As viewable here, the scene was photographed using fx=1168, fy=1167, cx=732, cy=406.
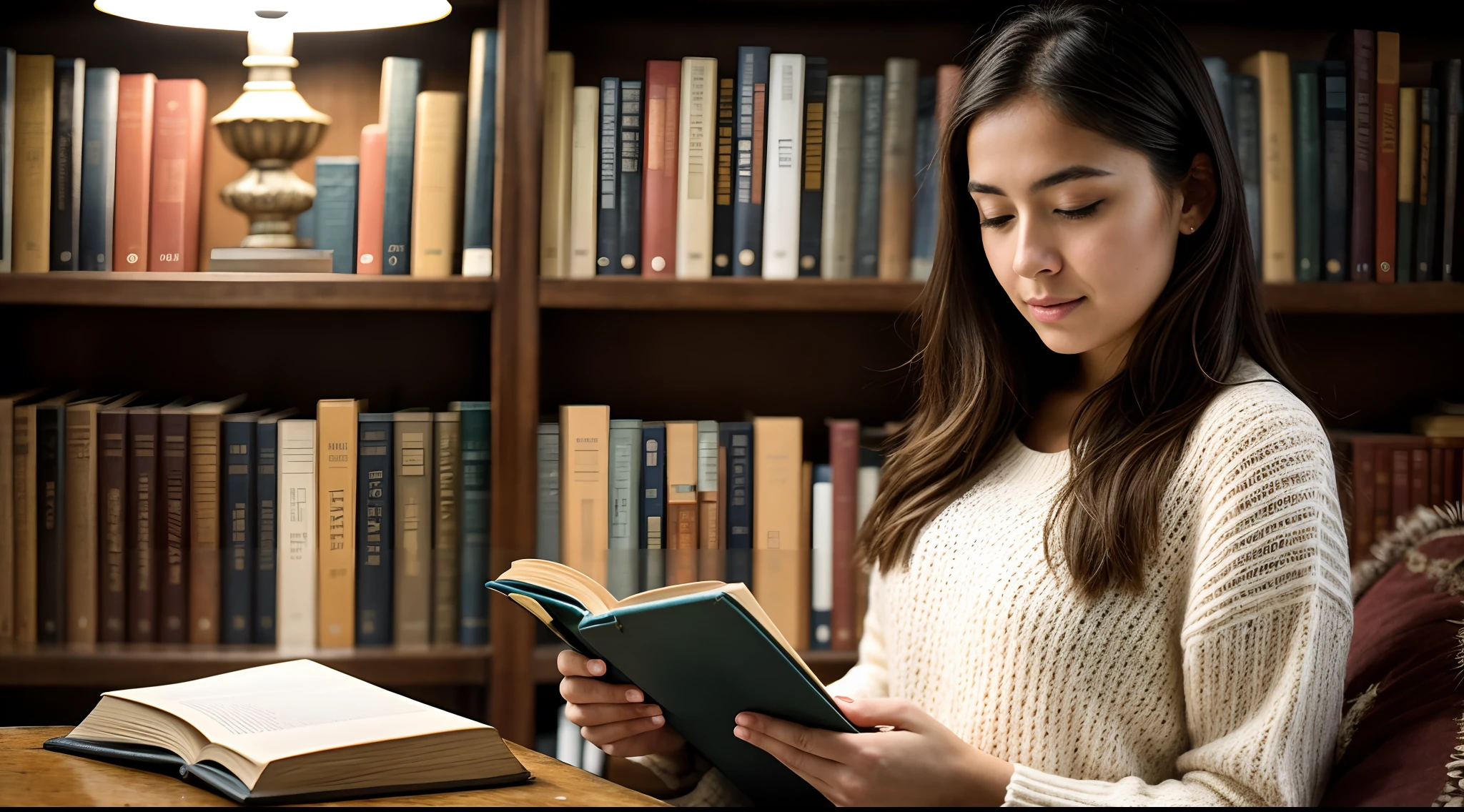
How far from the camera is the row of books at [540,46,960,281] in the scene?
4.83 ft

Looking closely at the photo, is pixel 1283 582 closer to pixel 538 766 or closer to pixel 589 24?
pixel 538 766

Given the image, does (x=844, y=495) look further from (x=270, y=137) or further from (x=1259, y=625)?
(x=270, y=137)

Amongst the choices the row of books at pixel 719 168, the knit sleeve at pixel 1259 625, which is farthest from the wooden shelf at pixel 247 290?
the knit sleeve at pixel 1259 625

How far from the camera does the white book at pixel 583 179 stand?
1.47 m

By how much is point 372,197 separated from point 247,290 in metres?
0.19

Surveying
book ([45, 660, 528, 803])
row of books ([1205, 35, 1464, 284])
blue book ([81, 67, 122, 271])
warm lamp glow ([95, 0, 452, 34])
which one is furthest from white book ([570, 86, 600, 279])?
row of books ([1205, 35, 1464, 284])

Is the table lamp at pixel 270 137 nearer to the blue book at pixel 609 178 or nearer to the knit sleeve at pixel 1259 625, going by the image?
the blue book at pixel 609 178

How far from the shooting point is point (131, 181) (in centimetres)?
147

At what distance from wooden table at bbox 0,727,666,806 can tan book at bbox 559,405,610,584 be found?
1.99 feet

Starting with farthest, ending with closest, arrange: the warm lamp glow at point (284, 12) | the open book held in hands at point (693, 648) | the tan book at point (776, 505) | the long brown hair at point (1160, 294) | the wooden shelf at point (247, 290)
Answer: the tan book at point (776, 505) < the wooden shelf at point (247, 290) < the warm lamp glow at point (284, 12) < the long brown hair at point (1160, 294) < the open book held in hands at point (693, 648)

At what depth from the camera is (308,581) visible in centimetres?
151

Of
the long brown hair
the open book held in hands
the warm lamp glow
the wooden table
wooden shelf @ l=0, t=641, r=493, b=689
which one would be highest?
the warm lamp glow

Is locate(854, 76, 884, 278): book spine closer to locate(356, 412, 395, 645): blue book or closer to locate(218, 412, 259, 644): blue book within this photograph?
locate(356, 412, 395, 645): blue book

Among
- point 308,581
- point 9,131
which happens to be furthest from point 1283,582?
point 9,131
